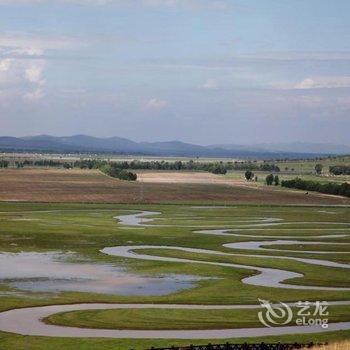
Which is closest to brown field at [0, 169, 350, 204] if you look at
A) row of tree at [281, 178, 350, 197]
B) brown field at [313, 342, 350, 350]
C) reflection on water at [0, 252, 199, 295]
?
row of tree at [281, 178, 350, 197]

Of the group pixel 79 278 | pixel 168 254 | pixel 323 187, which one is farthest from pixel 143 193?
pixel 79 278

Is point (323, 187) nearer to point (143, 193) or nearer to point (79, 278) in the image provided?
point (143, 193)

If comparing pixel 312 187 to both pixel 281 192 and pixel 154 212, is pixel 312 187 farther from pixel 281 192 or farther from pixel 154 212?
pixel 154 212

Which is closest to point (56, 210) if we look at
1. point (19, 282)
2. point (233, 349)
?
point (19, 282)

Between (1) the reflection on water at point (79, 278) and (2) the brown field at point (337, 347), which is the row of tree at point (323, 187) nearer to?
(1) the reflection on water at point (79, 278)

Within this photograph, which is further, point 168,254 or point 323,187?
point 323,187

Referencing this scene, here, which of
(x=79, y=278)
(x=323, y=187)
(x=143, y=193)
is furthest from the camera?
(x=323, y=187)
